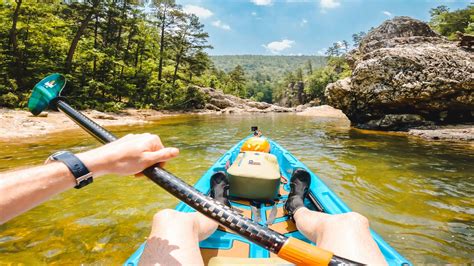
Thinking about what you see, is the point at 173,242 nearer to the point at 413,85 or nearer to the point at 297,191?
the point at 297,191

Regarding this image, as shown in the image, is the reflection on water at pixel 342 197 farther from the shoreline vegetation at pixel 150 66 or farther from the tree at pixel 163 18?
the tree at pixel 163 18

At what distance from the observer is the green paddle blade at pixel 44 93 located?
219 centimetres

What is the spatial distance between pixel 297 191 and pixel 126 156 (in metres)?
2.82

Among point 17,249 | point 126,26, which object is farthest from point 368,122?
point 126,26

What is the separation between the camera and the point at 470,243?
3594 millimetres

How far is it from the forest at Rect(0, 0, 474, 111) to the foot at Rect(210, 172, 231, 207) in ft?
57.5

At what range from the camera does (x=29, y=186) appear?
3.40ft

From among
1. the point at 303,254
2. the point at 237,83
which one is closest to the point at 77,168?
the point at 303,254

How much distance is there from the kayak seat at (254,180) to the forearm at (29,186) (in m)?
2.65

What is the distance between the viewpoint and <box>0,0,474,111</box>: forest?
17859 millimetres

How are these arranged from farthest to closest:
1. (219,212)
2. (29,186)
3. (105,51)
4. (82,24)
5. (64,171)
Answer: (105,51) → (82,24) → (219,212) → (64,171) → (29,186)

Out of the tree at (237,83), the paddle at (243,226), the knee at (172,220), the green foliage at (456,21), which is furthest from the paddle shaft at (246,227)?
the tree at (237,83)

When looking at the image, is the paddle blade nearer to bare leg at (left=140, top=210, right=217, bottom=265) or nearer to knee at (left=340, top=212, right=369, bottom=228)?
bare leg at (left=140, top=210, right=217, bottom=265)

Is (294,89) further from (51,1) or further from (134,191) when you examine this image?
(134,191)
